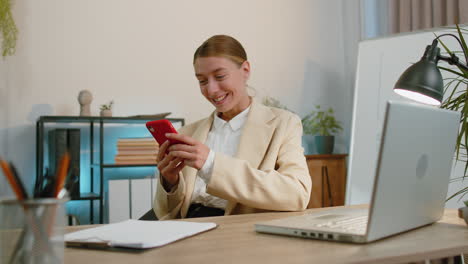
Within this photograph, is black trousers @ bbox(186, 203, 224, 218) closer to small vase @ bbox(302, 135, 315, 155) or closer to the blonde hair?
the blonde hair

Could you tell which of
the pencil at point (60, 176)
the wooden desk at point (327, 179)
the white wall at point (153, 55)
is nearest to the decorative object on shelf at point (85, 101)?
the white wall at point (153, 55)

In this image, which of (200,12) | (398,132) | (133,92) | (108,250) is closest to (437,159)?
(398,132)

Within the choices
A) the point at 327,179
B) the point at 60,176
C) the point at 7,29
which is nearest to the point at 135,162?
the point at 7,29

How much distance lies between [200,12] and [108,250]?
3244mm

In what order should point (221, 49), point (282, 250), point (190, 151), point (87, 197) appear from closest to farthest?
point (282, 250), point (190, 151), point (221, 49), point (87, 197)

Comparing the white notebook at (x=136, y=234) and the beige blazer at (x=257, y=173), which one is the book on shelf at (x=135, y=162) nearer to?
the beige blazer at (x=257, y=173)

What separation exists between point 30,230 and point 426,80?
100cm

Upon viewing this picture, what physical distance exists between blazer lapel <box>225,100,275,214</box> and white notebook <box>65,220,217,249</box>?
72 centimetres

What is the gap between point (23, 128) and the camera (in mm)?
3352

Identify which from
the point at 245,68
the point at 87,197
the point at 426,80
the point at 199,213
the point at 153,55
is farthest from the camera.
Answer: the point at 153,55

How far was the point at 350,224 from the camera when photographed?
101 cm

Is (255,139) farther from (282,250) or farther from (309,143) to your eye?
(309,143)

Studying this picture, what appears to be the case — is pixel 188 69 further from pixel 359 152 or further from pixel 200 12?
pixel 359 152

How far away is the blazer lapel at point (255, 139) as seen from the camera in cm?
187
